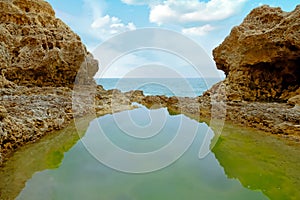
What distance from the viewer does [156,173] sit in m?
6.04

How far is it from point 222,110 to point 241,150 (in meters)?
6.15

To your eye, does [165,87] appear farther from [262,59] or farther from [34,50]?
[262,59]

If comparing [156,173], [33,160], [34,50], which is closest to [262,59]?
[156,173]

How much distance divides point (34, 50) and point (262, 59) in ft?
57.9

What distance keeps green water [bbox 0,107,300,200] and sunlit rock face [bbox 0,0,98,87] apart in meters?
12.4

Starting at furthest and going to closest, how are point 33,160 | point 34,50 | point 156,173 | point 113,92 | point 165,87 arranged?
point 165,87
point 113,92
point 34,50
point 33,160
point 156,173

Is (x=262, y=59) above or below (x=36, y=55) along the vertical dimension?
below

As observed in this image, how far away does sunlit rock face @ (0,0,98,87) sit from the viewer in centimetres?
1933

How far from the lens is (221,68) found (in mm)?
22094

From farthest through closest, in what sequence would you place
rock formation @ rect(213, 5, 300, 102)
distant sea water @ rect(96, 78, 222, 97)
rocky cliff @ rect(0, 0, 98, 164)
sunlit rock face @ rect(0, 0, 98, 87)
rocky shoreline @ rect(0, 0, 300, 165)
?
distant sea water @ rect(96, 78, 222, 97) → sunlit rock face @ rect(0, 0, 98, 87) → rocky cliff @ rect(0, 0, 98, 164) → rock formation @ rect(213, 5, 300, 102) → rocky shoreline @ rect(0, 0, 300, 165)

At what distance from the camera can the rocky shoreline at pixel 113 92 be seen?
10883 millimetres

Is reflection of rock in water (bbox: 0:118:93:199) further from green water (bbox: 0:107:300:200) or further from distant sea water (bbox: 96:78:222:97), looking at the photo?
distant sea water (bbox: 96:78:222:97)

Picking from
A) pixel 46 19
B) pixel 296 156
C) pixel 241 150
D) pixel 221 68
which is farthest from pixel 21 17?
pixel 296 156

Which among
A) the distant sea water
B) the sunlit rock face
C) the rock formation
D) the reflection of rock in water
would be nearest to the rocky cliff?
the sunlit rock face
